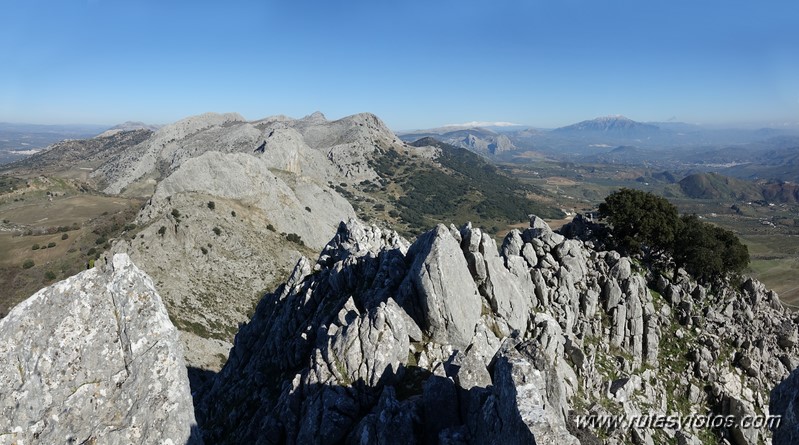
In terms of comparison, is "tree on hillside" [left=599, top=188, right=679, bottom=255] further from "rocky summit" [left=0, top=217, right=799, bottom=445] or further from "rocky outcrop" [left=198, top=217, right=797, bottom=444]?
"rocky outcrop" [left=198, top=217, right=797, bottom=444]

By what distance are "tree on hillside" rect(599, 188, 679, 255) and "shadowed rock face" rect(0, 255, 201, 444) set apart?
1936 inches

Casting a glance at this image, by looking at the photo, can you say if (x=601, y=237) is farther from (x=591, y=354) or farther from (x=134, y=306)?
(x=134, y=306)

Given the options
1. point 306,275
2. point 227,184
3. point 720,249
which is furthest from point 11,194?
point 720,249

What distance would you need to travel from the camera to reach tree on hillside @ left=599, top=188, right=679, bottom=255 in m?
49.2

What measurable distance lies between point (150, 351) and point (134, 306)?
227 cm

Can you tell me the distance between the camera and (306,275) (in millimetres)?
46188

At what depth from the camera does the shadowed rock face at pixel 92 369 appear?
1658cm

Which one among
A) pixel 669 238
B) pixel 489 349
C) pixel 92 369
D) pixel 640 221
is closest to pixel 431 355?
pixel 489 349

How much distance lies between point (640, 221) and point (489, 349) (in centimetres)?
3257

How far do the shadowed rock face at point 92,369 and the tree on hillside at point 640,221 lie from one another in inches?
1936

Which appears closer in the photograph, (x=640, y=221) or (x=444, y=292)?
(x=444, y=292)

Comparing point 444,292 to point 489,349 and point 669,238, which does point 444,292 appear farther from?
point 669,238

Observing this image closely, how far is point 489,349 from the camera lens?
28.3 metres

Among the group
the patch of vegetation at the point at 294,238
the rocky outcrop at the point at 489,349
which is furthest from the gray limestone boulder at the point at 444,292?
the patch of vegetation at the point at 294,238
